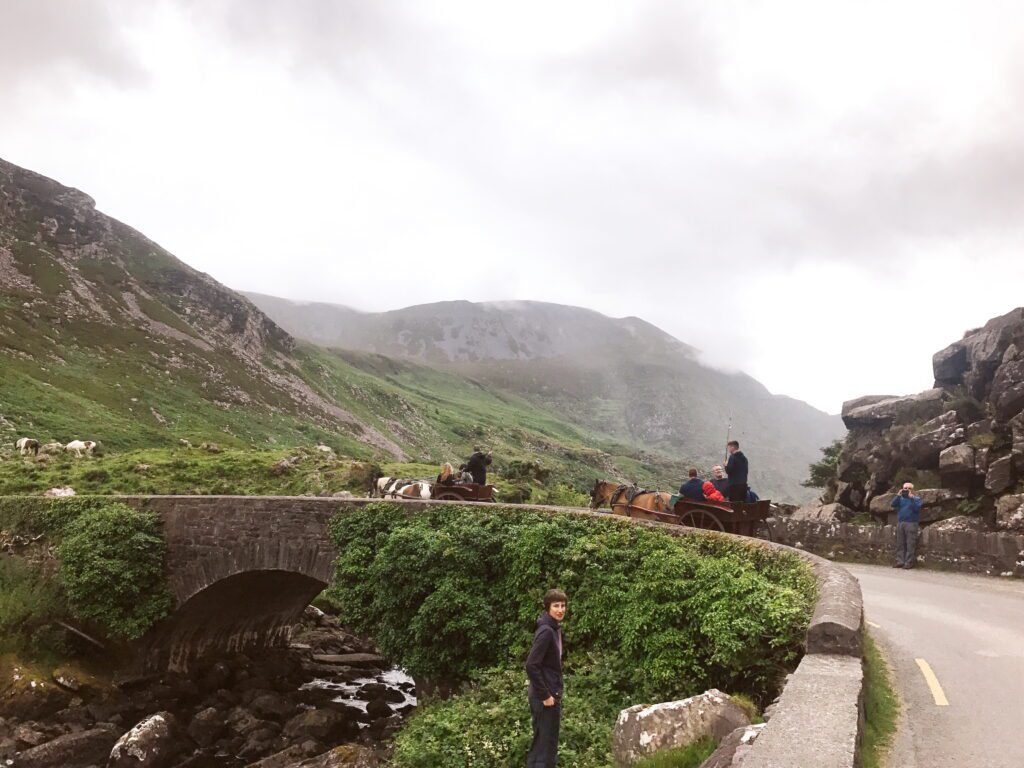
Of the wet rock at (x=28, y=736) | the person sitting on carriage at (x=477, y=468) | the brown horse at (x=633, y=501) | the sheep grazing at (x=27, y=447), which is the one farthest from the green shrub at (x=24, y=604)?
the brown horse at (x=633, y=501)

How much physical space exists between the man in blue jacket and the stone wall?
1.80ft

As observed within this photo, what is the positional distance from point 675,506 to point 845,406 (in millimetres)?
25294

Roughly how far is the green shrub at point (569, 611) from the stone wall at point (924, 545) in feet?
38.5

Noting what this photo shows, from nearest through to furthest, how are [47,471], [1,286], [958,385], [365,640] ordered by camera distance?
[365,640] → [47,471] → [958,385] → [1,286]

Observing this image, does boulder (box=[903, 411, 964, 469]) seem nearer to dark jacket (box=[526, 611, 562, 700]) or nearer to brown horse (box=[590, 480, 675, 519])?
brown horse (box=[590, 480, 675, 519])

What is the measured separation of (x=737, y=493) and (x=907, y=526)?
7.49 m

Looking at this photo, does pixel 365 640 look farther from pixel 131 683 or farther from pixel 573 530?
pixel 573 530

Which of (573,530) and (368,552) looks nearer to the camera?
(573,530)

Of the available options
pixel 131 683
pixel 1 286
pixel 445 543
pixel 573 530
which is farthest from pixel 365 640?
pixel 1 286

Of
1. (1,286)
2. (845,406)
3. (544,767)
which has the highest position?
(1,286)

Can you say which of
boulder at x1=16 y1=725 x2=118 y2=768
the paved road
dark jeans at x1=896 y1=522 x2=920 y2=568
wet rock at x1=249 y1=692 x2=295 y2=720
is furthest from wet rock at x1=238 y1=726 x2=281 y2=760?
dark jeans at x1=896 y1=522 x2=920 y2=568

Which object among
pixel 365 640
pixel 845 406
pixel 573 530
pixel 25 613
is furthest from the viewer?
pixel 845 406

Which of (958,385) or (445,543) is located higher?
(958,385)

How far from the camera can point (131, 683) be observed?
66.5 feet
